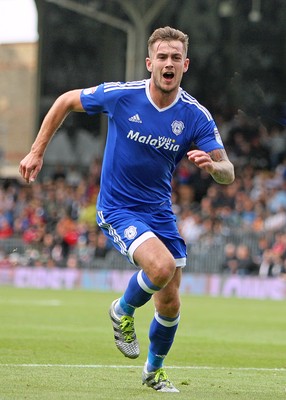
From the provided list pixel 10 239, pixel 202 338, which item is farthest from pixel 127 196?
→ pixel 10 239

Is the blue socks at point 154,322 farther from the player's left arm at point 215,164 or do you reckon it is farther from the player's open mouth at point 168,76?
the player's open mouth at point 168,76

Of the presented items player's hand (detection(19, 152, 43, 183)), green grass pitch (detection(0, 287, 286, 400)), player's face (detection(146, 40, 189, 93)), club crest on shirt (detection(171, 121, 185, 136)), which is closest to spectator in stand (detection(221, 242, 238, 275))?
green grass pitch (detection(0, 287, 286, 400))

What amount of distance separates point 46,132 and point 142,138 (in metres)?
0.76

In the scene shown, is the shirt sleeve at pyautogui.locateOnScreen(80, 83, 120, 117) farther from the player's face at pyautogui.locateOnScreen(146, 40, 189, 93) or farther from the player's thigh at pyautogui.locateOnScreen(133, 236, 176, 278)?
the player's thigh at pyautogui.locateOnScreen(133, 236, 176, 278)

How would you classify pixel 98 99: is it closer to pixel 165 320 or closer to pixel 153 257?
pixel 153 257

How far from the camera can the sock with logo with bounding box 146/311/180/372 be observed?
8.77 meters

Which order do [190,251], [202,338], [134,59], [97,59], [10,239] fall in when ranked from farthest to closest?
[97,59] < [134,59] < [10,239] < [190,251] < [202,338]

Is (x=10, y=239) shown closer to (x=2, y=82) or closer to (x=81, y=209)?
(x=81, y=209)

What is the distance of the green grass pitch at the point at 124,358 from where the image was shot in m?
8.39

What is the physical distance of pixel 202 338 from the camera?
14.5 metres

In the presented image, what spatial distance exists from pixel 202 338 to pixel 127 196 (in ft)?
20.5

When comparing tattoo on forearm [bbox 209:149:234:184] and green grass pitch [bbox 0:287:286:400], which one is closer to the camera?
tattoo on forearm [bbox 209:149:234:184]

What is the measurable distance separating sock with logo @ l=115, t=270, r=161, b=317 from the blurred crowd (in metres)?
16.2

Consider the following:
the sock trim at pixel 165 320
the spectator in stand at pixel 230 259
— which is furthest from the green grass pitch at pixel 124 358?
the spectator in stand at pixel 230 259
